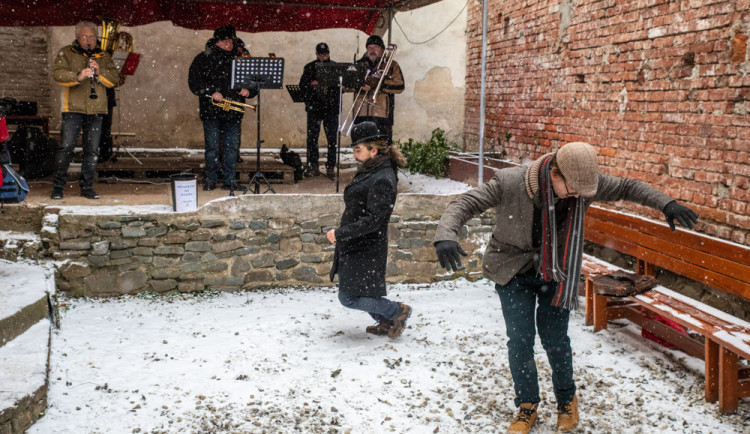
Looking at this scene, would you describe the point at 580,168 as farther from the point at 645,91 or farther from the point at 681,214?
the point at 645,91

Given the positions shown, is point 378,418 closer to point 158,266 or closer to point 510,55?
point 158,266

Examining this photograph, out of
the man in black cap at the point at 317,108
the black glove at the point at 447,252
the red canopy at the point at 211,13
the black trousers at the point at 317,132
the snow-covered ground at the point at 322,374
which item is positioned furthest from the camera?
the black trousers at the point at 317,132

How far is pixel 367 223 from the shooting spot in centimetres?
443

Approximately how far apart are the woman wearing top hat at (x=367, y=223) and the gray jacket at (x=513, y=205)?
1.19 m

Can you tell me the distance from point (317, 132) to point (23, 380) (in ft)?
18.4

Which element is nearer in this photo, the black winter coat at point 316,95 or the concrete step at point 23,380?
the concrete step at point 23,380

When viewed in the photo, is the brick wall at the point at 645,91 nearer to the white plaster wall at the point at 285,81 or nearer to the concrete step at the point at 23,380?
the white plaster wall at the point at 285,81

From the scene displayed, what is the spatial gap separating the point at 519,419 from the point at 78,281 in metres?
4.11

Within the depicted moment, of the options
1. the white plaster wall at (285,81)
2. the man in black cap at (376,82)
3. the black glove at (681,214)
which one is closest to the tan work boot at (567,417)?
the black glove at (681,214)

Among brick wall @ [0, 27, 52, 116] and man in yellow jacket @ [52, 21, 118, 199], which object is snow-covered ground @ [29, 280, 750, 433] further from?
brick wall @ [0, 27, 52, 116]

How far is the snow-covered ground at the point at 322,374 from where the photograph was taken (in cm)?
378

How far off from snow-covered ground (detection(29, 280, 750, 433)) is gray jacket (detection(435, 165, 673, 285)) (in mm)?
1013

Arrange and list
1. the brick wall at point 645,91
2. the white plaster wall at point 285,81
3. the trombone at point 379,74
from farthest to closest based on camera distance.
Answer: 1. the white plaster wall at point 285,81
2. the trombone at point 379,74
3. the brick wall at point 645,91

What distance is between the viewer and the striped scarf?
3.23m
